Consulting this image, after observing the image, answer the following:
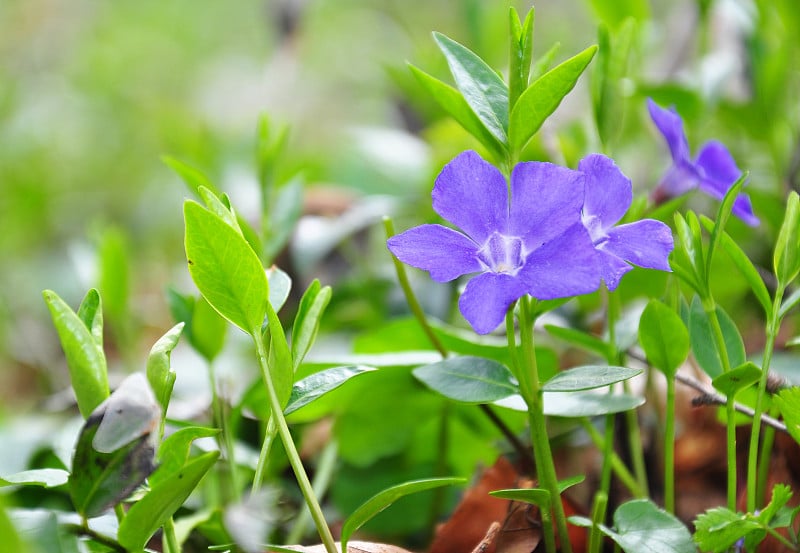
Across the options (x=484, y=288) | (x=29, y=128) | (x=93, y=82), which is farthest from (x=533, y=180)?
(x=93, y=82)

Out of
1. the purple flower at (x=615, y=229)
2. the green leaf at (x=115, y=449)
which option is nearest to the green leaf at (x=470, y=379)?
the purple flower at (x=615, y=229)

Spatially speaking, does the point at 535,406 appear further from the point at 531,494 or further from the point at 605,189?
the point at 605,189

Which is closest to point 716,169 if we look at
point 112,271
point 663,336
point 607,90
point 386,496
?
point 607,90

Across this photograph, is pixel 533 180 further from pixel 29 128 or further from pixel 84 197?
pixel 84 197

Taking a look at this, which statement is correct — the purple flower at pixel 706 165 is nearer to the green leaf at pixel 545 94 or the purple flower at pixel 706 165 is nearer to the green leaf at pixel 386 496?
the green leaf at pixel 545 94

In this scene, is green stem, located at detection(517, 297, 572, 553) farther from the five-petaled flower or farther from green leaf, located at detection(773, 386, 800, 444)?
green leaf, located at detection(773, 386, 800, 444)

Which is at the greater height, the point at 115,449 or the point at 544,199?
the point at 544,199
